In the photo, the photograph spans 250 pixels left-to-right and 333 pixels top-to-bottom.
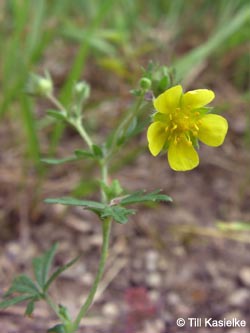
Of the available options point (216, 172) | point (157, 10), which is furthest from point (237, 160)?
point (157, 10)

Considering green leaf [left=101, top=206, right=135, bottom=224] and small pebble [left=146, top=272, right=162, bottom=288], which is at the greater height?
green leaf [left=101, top=206, right=135, bottom=224]

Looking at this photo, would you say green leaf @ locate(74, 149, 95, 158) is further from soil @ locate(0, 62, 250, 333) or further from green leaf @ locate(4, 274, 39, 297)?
soil @ locate(0, 62, 250, 333)

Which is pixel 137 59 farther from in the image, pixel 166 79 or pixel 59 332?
pixel 59 332

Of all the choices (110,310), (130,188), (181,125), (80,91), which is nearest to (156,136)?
(181,125)

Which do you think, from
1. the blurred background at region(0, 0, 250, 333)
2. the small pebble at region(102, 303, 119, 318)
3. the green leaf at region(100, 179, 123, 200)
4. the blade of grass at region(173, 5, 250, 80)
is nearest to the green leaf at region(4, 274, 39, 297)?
the green leaf at region(100, 179, 123, 200)

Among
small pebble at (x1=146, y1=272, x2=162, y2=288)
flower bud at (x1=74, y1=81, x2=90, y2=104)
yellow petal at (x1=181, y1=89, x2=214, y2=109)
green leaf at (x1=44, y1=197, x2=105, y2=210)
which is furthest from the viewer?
small pebble at (x1=146, y1=272, x2=162, y2=288)

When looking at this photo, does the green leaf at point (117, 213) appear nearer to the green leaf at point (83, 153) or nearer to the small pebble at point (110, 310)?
the green leaf at point (83, 153)

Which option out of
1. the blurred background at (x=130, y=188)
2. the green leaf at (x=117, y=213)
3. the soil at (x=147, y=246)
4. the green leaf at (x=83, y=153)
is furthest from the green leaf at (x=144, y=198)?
the soil at (x=147, y=246)

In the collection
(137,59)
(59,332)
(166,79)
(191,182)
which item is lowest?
(191,182)
